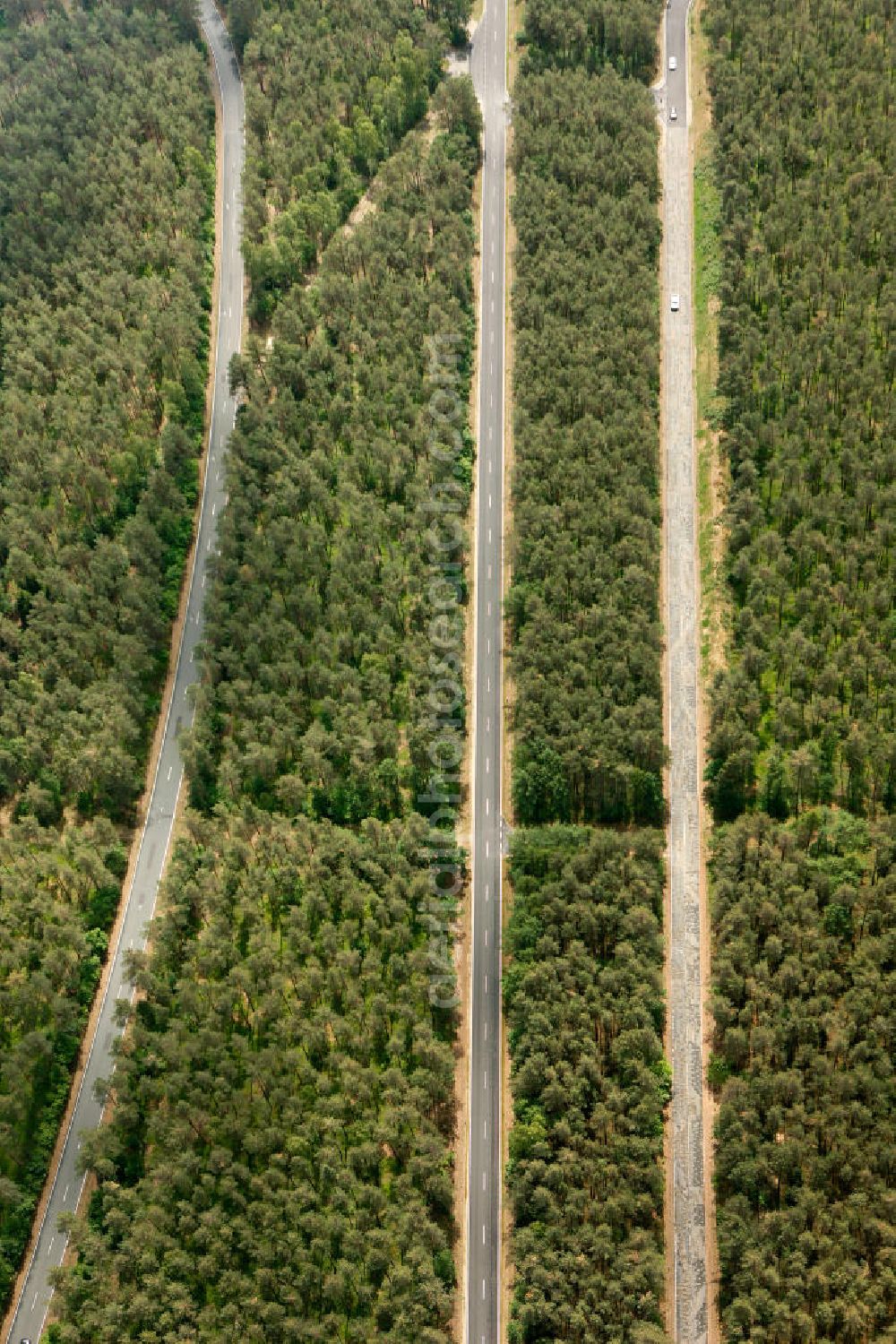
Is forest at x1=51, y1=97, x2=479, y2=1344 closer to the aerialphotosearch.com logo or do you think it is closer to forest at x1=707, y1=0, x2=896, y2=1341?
the aerialphotosearch.com logo

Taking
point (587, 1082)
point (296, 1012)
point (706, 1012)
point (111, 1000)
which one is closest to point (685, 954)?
point (706, 1012)

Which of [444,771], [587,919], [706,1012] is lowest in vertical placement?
[706,1012]

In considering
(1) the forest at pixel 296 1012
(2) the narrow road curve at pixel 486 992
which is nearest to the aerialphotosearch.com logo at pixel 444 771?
(1) the forest at pixel 296 1012

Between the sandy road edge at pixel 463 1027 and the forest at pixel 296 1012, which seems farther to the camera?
the sandy road edge at pixel 463 1027

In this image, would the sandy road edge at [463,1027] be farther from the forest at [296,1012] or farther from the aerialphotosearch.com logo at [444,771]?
the forest at [296,1012]

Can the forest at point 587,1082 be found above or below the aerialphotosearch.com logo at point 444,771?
below

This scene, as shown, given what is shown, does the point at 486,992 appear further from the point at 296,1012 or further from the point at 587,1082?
the point at 296,1012

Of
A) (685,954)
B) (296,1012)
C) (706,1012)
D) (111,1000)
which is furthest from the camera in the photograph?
(111,1000)

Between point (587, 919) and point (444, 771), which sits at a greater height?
point (444, 771)

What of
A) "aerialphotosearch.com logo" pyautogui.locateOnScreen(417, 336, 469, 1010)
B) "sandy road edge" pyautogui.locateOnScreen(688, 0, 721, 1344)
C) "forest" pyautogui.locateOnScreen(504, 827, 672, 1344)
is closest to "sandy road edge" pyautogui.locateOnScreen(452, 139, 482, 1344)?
"aerialphotosearch.com logo" pyautogui.locateOnScreen(417, 336, 469, 1010)
